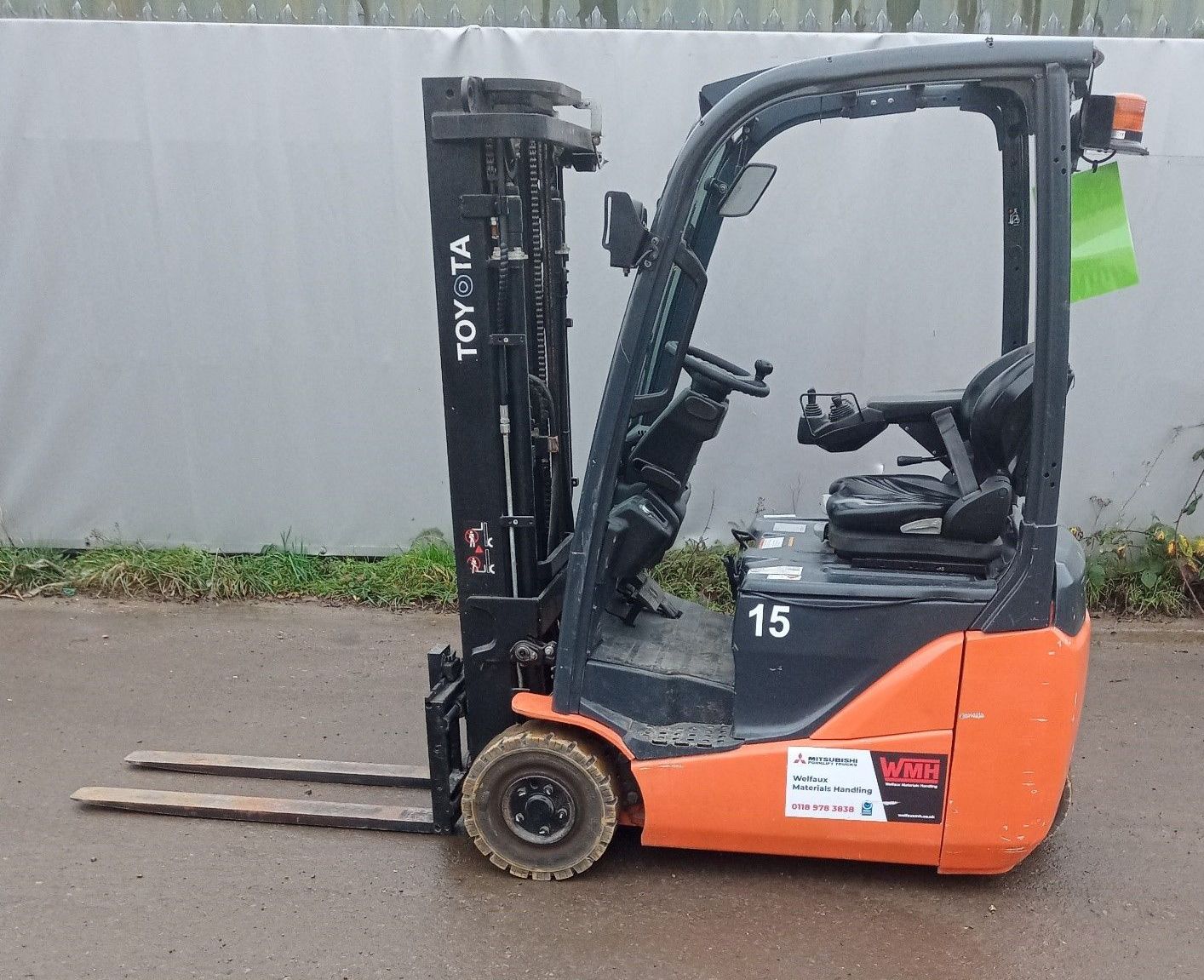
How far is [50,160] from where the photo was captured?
5.76 m

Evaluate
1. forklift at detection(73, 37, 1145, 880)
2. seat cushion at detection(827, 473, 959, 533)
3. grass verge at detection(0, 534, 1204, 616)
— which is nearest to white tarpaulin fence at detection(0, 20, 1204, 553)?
grass verge at detection(0, 534, 1204, 616)

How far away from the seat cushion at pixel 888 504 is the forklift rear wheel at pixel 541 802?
44.1 inches

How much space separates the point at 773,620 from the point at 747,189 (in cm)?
128

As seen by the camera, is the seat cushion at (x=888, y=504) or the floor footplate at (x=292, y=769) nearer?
the seat cushion at (x=888, y=504)

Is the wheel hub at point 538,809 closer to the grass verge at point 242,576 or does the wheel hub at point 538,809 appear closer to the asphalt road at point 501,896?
the asphalt road at point 501,896

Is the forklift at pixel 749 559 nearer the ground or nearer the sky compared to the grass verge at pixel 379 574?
nearer the sky

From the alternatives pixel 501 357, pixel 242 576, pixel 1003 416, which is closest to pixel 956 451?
pixel 1003 416

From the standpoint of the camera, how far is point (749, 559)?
317 cm

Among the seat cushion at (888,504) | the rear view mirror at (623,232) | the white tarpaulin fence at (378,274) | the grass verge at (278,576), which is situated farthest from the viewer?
the grass verge at (278,576)

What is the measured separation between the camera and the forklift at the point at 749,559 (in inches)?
107

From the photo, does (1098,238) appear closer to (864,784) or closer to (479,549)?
(864,784)

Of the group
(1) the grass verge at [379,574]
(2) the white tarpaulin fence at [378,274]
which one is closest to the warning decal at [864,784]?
(1) the grass verge at [379,574]

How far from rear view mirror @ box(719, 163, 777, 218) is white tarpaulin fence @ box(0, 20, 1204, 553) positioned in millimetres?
2784

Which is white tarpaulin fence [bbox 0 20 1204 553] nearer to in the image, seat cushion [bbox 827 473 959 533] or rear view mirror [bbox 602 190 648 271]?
seat cushion [bbox 827 473 959 533]
